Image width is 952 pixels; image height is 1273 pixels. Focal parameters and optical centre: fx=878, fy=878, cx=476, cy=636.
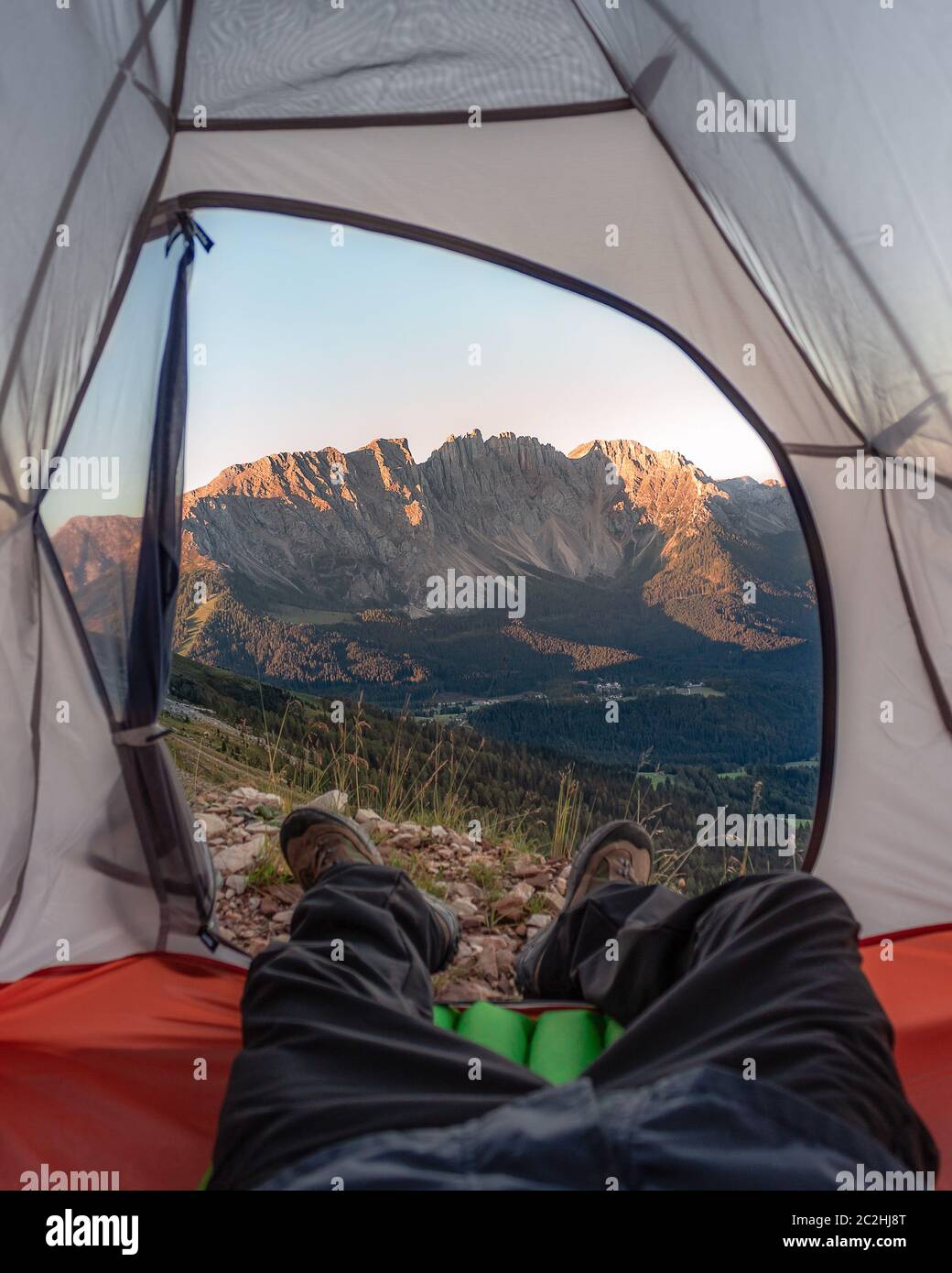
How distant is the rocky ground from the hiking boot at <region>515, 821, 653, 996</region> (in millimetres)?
113

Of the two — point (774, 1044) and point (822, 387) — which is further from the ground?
point (822, 387)

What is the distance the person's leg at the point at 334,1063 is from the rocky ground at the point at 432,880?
1.67ft

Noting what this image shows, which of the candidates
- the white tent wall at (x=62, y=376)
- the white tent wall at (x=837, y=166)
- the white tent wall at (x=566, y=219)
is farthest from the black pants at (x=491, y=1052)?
the white tent wall at (x=837, y=166)

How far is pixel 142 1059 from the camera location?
4.22 feet

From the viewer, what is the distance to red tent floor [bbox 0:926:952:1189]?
3.73ft

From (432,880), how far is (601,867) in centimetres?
97

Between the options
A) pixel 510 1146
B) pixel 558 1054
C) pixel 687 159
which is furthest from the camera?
pixel 687 159

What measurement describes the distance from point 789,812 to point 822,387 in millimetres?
1144

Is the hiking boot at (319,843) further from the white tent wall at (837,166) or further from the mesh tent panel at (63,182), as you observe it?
the white tent wall at (837,166)

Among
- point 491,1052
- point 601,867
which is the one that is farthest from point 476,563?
point 491,1052

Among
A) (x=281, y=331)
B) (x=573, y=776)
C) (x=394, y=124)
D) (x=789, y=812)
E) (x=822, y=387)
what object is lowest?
(x=573, y=776)

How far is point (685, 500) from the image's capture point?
14.7ft

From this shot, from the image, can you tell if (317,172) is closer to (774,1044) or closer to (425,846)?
(774,1044)

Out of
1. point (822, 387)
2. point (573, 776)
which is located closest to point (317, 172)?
point (822, 387)
